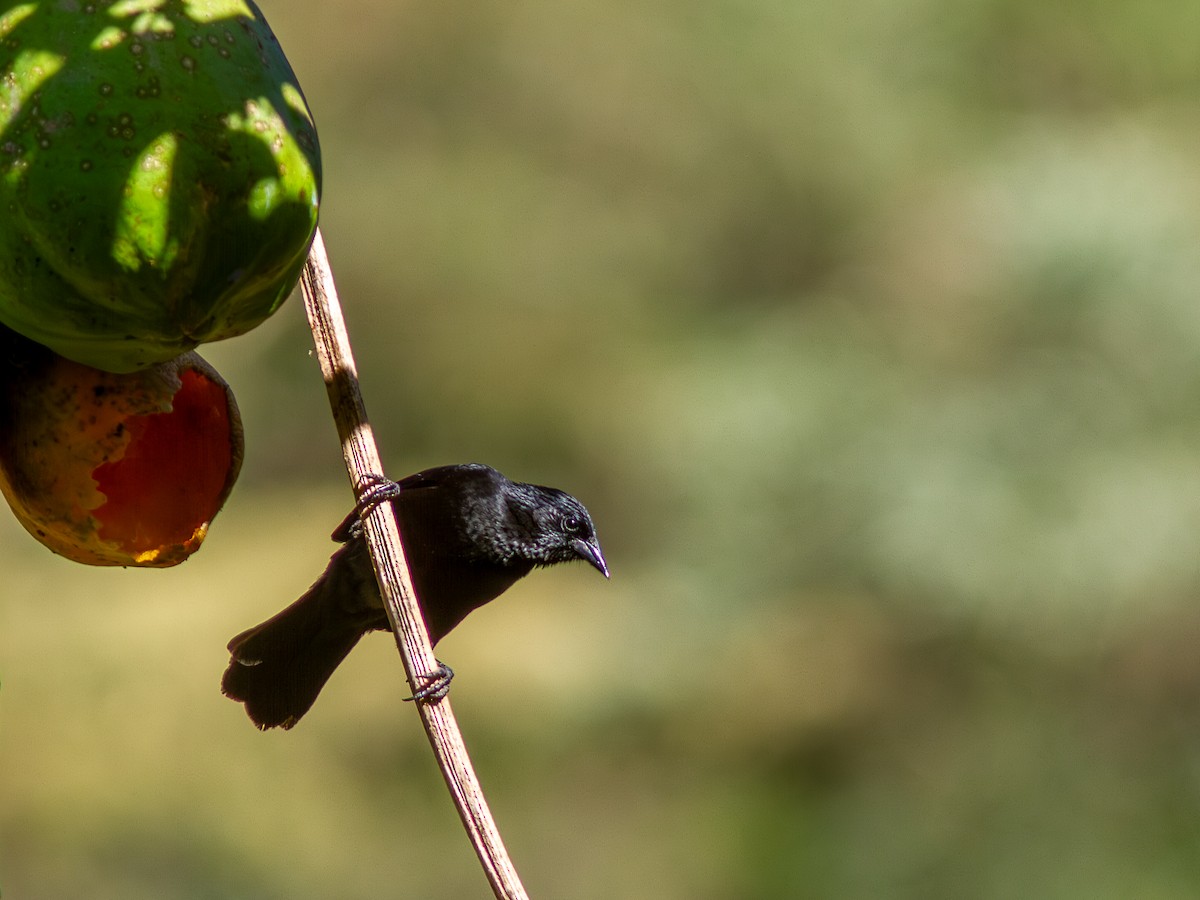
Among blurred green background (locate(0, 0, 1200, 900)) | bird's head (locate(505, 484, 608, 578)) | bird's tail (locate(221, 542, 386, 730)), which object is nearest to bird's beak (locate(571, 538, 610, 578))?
bird's head (locate(505, 484, 608, 578))

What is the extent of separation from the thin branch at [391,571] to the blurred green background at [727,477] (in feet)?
19.1

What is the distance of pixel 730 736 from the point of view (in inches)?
354

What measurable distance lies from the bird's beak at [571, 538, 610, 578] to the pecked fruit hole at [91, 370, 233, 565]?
241 centimetres

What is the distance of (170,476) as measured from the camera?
5.18ft

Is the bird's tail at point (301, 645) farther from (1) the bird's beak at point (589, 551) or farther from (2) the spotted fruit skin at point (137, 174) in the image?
(2) the spotted fruit skin at point (137, 174)

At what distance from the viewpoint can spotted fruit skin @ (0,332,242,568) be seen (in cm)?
153

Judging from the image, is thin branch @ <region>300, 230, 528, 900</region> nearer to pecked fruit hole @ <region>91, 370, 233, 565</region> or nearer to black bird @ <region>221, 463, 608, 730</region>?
pecked fruit hole @ <region>91, 370, 233, 565</region>

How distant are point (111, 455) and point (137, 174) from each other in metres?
0.41

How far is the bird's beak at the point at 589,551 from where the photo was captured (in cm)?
400

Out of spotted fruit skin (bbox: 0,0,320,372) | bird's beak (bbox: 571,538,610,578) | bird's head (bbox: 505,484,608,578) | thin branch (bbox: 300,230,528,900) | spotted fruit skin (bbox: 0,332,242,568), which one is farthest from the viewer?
bird's beak (bbox: 571,538,610,578)

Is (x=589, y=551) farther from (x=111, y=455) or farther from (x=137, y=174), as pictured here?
(x=137, y=174)

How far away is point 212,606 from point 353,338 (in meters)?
2.85

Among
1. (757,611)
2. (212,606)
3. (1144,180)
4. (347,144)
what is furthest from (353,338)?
(1144,180)

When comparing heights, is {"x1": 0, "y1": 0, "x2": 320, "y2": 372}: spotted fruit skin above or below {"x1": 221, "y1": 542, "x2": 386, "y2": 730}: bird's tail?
above
